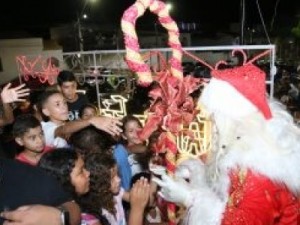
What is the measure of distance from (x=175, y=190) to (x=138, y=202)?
26cm

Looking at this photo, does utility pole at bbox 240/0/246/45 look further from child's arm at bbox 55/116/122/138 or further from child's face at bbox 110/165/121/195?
child's face at bbox 110/165/121/195

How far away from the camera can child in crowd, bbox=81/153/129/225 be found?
2.47 metres

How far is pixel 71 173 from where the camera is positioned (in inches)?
88.6

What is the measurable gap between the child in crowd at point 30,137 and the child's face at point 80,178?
0.96 metres

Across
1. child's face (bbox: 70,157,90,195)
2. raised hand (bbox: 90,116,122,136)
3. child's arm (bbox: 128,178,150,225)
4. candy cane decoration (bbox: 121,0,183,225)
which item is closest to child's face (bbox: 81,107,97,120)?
raised hand (bbox: 90,116,122,136)

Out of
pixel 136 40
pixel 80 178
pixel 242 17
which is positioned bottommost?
pixel 80 178

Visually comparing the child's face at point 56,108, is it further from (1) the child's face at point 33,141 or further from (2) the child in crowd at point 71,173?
(2) the child in crowd at point 71,173

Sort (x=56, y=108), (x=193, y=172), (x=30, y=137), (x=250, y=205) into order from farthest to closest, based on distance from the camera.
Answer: (x=56, y=108), (x=30, y=137), (x=193, y=172), (x=250, y=205)

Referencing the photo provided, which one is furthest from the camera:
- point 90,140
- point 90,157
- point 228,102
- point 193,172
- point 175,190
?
point 90,140

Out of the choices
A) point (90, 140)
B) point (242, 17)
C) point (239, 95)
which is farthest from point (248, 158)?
point (242, 17)

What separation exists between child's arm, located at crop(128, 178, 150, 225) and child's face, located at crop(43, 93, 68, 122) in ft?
5.06

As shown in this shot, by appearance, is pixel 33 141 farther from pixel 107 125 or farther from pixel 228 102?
pixel 228 102

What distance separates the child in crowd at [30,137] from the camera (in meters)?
3.18

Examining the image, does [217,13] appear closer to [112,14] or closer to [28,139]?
[112,14]
